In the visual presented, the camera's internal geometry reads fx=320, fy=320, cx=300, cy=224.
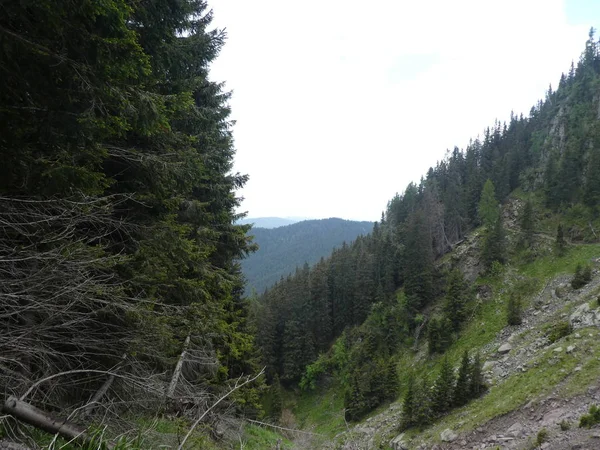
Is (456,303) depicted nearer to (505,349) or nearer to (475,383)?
(505,349)

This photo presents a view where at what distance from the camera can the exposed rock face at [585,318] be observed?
18.0 meters

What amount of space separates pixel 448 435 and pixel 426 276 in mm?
26542

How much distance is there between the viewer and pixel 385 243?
170ft

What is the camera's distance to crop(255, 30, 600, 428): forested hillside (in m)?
31.2

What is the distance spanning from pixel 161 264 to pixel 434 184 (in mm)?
71517

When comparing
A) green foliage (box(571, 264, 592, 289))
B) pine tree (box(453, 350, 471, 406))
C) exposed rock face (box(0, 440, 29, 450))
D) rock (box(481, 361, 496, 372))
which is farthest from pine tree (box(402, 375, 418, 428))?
exposed rock face (box(0, 440, 29, 450))

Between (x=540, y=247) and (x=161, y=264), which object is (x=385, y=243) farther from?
(x=161, y=264)

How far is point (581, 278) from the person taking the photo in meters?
27.0

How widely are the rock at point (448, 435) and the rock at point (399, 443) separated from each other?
3.13 m

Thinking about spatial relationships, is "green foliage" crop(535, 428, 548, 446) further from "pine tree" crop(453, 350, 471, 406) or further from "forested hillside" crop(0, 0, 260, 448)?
"forested hillside" crop(0, 0, 260, 448)

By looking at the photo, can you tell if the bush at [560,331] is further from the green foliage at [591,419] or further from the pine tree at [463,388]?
the green foliage at [591,419]

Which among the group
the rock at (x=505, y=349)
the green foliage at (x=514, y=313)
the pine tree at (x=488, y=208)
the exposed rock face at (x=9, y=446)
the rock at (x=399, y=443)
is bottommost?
the rock at (x=399, y=443)

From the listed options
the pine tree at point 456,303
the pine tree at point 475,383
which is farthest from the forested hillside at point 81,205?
the pine tree at point 456,303

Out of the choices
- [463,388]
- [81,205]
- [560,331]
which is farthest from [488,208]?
[81,205]
